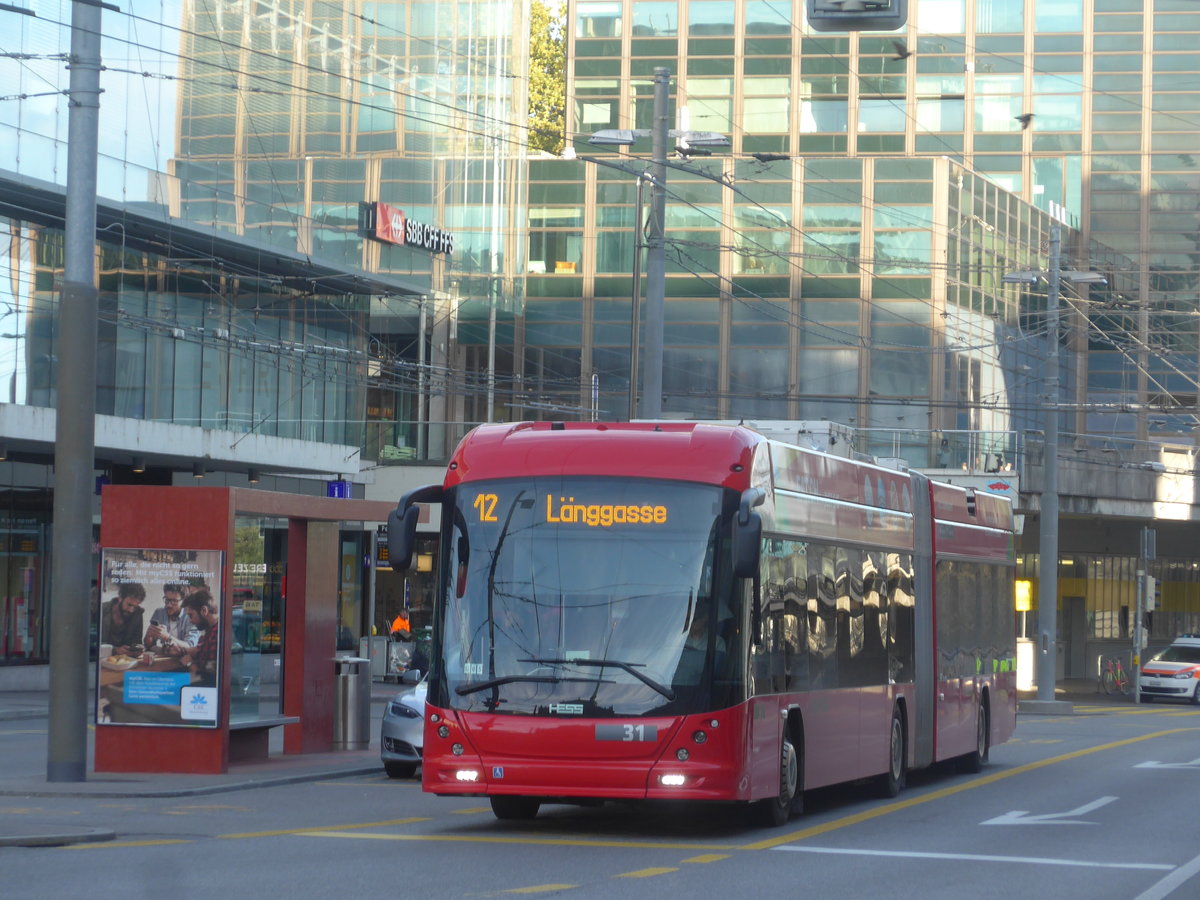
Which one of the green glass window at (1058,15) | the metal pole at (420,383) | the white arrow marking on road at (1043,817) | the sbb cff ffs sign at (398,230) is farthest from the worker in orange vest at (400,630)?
the green glass window at (1058,15)

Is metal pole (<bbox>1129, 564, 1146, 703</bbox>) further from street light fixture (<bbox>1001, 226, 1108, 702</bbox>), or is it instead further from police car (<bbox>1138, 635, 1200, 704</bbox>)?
street light fixture (<bbox>1001, 226, 1108, 702</bbox>)

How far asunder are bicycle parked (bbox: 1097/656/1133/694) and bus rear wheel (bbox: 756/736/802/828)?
131 ft

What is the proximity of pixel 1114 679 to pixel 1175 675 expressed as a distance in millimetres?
4073

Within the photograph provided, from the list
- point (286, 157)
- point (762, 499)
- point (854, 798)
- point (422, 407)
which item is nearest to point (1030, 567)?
point (422, 407)

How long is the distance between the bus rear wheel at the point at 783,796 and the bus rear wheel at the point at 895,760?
347cm

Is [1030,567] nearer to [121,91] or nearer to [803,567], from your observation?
[121,91]

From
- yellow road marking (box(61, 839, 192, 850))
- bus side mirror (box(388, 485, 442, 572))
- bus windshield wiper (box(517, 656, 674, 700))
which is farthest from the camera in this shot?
bus side mirror (box(388, 485, 442, 572))

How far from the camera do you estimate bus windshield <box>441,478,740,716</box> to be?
14.1 m

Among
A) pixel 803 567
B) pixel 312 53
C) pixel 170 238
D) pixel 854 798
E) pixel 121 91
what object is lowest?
pixel 854 798

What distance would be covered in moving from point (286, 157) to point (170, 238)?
12.3 meters

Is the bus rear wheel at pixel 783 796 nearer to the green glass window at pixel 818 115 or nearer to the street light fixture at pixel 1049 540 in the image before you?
→ the street light fixture at pixel 1049 540

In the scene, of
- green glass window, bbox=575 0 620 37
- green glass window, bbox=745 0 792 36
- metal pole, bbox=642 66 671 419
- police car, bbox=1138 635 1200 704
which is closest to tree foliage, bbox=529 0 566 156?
green glass window, bbox=575 0 620 37

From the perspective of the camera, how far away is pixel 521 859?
12.9 m

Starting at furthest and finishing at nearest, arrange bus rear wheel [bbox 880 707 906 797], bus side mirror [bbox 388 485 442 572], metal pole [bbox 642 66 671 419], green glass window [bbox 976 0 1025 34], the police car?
green glass window [bbox 976 0 1025 34] → the police car → metal pole [bbox 642 66 671 419] → bus rear wheel [bbox 880 707 906 797] → bus side mirror [bbox 388 485 442 572]
